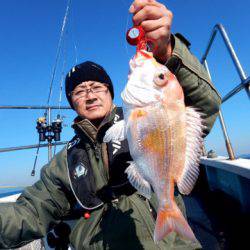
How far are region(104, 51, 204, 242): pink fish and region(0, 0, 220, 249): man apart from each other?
13.4 inches

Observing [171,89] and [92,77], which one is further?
[92,77]

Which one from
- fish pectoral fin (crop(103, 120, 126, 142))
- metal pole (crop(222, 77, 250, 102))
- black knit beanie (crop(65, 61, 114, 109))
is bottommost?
fish pectoral fin (crop(103, 120, 126, 142))

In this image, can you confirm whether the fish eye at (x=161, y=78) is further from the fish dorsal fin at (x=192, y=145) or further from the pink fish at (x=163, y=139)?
the fish dorsal fin at (x=192, y=145)

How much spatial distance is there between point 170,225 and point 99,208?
40.4 inches

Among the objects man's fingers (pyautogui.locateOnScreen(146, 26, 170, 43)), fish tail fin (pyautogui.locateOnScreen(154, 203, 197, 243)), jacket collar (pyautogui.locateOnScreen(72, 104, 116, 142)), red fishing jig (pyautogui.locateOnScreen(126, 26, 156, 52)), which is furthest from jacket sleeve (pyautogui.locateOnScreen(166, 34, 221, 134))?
jacket collar (pyautogui.locateOnScreen(72, 104, 116, 142))

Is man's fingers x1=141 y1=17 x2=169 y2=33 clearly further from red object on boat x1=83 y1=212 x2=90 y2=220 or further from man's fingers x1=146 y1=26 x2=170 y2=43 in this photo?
red object on boat x1=83 y1=212 x2=90 y2=220

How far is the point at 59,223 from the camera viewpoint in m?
2.86

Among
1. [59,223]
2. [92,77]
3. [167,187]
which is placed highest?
[92,77]

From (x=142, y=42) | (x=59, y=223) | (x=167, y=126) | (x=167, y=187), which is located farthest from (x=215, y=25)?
(x=59, y=223)

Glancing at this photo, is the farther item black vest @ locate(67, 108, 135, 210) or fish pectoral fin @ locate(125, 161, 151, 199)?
black vest @ locate(67, 108, 135, 210)

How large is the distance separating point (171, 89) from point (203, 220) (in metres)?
3.79

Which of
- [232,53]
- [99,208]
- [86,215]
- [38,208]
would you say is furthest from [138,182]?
[232,53]

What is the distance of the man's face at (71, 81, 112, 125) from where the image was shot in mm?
3111

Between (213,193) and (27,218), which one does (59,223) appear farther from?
(213,193)
